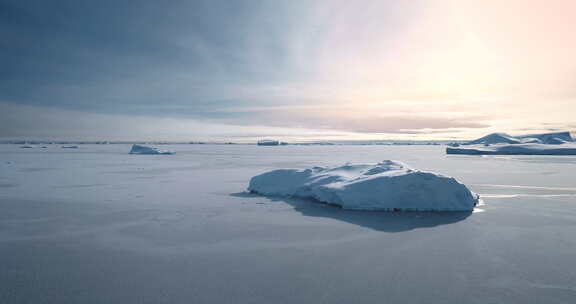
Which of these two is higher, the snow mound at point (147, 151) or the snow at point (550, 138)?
the snow mound at point (147, 151)

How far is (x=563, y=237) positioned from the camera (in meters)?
4.89

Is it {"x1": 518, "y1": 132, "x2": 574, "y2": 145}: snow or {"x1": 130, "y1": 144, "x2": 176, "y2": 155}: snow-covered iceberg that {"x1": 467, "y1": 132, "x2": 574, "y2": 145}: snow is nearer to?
{"x1": 518, "y1": 132, "x2": 574, "y2": 145}: snow

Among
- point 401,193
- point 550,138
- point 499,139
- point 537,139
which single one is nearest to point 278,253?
point 401,193

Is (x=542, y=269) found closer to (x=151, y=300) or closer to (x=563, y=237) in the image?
(x=563, y=237)

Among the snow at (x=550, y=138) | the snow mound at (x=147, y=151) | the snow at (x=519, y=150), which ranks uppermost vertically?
the snow mound at (x=147, y=151)

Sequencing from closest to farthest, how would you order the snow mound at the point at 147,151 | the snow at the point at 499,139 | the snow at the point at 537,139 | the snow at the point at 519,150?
the snow mound at the point at 147,151 < the snow at the point at 519,150 < the snow at the point at 499,139 < the snow at the point at 537,139

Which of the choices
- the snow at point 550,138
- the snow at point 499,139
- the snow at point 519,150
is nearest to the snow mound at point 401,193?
the snow at point 519,150

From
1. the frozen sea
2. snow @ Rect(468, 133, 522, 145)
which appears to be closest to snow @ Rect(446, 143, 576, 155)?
snow @ Rect(468, 133, 522, 145)

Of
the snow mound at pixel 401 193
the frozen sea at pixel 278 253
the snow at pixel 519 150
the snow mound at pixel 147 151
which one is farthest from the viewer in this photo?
the snow at pixel 519 150

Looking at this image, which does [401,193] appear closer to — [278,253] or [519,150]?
[278,253]

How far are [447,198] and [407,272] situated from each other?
418cm

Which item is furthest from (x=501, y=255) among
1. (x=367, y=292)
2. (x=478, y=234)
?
(x=367, y=292)

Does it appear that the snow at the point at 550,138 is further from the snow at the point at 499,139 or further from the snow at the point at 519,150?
the snow at the point at 519,150

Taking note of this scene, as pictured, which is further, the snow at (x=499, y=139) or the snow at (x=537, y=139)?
the snow at (x=537, y=139)
